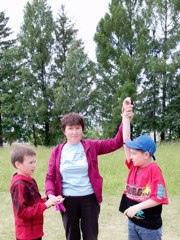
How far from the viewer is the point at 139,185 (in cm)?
238

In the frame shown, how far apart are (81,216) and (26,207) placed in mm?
561

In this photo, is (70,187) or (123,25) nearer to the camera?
(70,187)

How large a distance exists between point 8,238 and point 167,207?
251cm

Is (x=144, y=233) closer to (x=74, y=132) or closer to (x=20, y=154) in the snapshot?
(x=74, y=132)

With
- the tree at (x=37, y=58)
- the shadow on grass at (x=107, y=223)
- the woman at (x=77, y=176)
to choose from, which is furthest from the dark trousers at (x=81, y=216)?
the tree at (x=37, y=58)

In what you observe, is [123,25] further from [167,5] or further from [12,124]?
[12,124]

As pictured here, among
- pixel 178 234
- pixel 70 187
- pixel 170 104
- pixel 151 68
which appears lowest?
pixel 178 234

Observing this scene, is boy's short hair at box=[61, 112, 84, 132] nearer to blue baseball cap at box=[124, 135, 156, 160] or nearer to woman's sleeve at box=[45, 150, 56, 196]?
woman's sleeve at box=[45, 150, 56, 196]

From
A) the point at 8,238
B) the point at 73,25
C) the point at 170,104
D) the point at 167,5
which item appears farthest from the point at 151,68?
the point at 8,238

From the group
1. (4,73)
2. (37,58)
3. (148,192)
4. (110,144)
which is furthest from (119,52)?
(148,192)

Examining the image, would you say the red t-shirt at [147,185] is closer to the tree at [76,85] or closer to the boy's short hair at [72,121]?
the boy's short hair at [72,121]

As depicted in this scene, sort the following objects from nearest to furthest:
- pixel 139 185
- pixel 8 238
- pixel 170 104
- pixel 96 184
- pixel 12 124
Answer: pixel 139 185, pixel 96 184, pixel 8 238, pixel 170 104, pixel 12 124

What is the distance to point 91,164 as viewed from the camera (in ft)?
8.83

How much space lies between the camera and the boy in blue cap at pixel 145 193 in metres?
2.27
